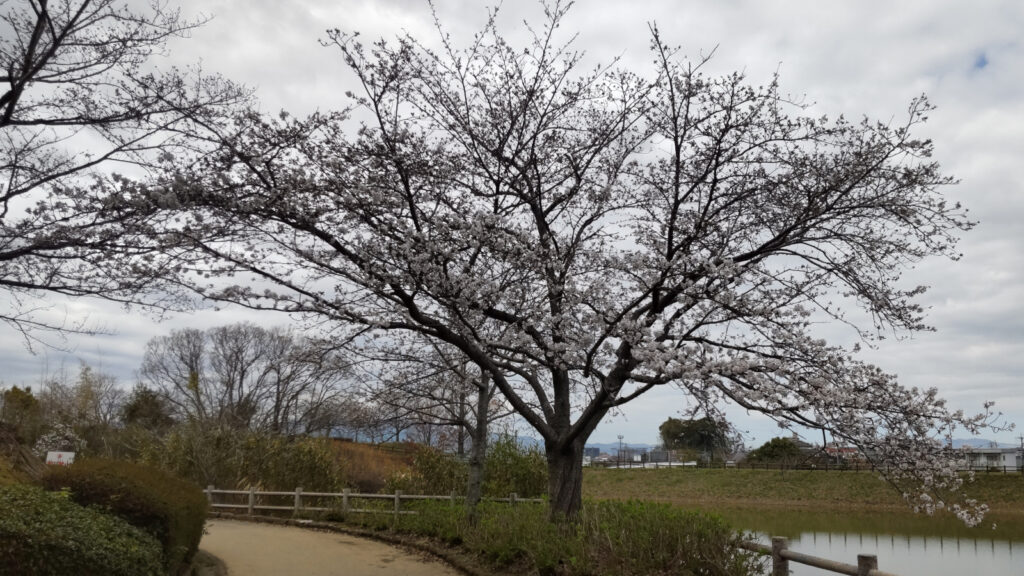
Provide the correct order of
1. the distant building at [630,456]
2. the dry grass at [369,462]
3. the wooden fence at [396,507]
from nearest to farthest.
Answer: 1. the wooden fence at [396,507]
2. the dry grass at [369,462]
3. the distant building at [630,456]

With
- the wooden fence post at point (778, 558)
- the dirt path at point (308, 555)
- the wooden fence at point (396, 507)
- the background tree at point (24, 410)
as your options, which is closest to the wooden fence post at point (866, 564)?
the wooden fence at point (396, 507)

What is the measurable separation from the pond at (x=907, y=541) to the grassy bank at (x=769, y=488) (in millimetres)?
2869

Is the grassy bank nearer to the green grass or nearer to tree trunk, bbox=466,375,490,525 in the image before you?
tree trunk, bbox=466,375,490,525

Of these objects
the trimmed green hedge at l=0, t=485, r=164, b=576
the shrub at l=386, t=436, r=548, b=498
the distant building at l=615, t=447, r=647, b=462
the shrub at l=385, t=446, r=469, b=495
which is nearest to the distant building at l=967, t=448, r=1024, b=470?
the distant building at l=615, t=447, r=647, b=462

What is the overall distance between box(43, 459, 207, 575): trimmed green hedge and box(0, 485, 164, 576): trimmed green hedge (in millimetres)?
430

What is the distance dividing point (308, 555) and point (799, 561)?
803cm

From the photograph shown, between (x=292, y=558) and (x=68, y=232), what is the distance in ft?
20.9

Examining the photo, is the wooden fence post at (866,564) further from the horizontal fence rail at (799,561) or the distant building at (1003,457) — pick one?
the distant building at (1003,457)

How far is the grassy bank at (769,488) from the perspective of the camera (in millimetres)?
30719

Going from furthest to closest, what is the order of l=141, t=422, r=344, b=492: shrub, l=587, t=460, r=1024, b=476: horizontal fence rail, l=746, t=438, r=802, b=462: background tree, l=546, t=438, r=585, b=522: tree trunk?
l=746, t=438, r=802, b=462: background tree
l=587, t=460, r=1024, b=476: horizontal fence rail
l=141, t=422, r=344, b=492: shrub
l=546, t=438, r=585, b=522: tree trunk

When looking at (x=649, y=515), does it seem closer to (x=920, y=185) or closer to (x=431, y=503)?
(x=920, y=185)

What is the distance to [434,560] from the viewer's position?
11.3 m

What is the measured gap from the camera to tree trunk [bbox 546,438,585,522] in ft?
31.2

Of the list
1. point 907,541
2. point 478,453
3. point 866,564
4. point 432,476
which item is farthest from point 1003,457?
point 866,564
